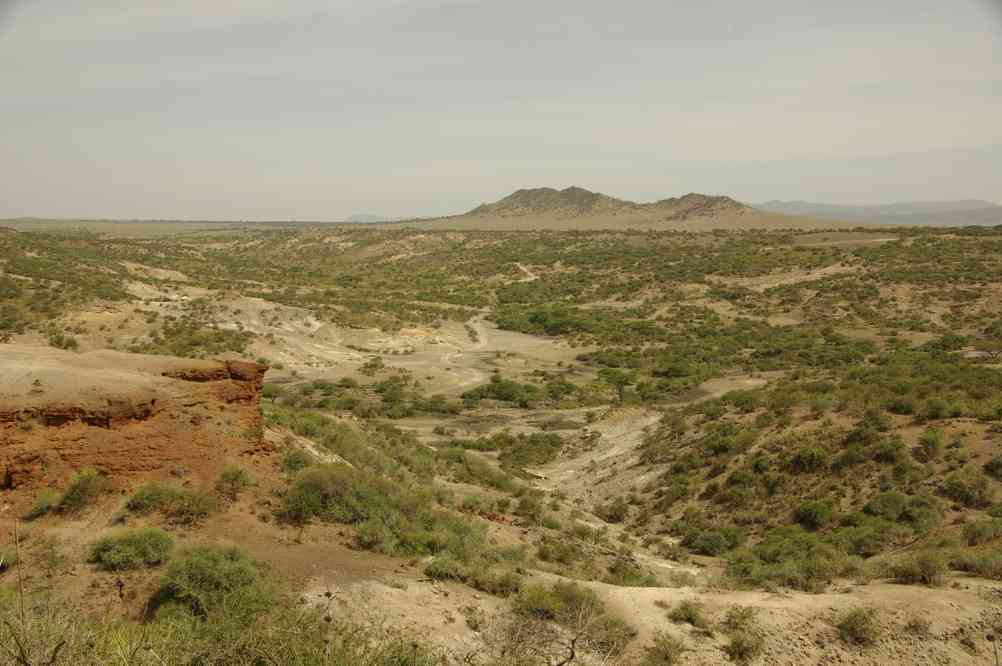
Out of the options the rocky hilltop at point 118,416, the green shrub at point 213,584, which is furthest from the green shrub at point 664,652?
the rocky hilltop at point 118,416

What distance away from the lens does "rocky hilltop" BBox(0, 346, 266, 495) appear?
1061 centimetres

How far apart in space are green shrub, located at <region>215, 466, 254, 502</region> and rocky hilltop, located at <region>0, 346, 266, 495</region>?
24cm

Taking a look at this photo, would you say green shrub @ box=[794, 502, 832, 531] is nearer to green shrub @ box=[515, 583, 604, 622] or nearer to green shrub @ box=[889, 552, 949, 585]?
green shrub @ box=[889, 552, 949, 585]

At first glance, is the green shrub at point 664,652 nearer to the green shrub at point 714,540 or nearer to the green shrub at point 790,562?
the green shrub at point 790,562

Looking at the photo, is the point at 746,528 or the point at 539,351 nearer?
the point at 746,528

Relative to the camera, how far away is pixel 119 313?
38750 mm

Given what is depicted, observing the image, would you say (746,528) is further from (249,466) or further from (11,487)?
(11,487)

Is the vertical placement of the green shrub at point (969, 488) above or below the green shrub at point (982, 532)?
below

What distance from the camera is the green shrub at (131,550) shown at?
9.05 meters

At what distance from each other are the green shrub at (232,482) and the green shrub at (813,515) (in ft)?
45.8

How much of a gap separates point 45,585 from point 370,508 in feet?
16.6

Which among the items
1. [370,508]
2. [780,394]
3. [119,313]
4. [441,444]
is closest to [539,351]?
[441,444]

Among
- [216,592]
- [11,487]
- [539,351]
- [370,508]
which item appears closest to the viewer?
[216,592]

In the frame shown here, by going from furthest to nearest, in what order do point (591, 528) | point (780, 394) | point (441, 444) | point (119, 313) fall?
point (119, 313) → point (441, 444) → point (780, 394) → point (591, 528)
